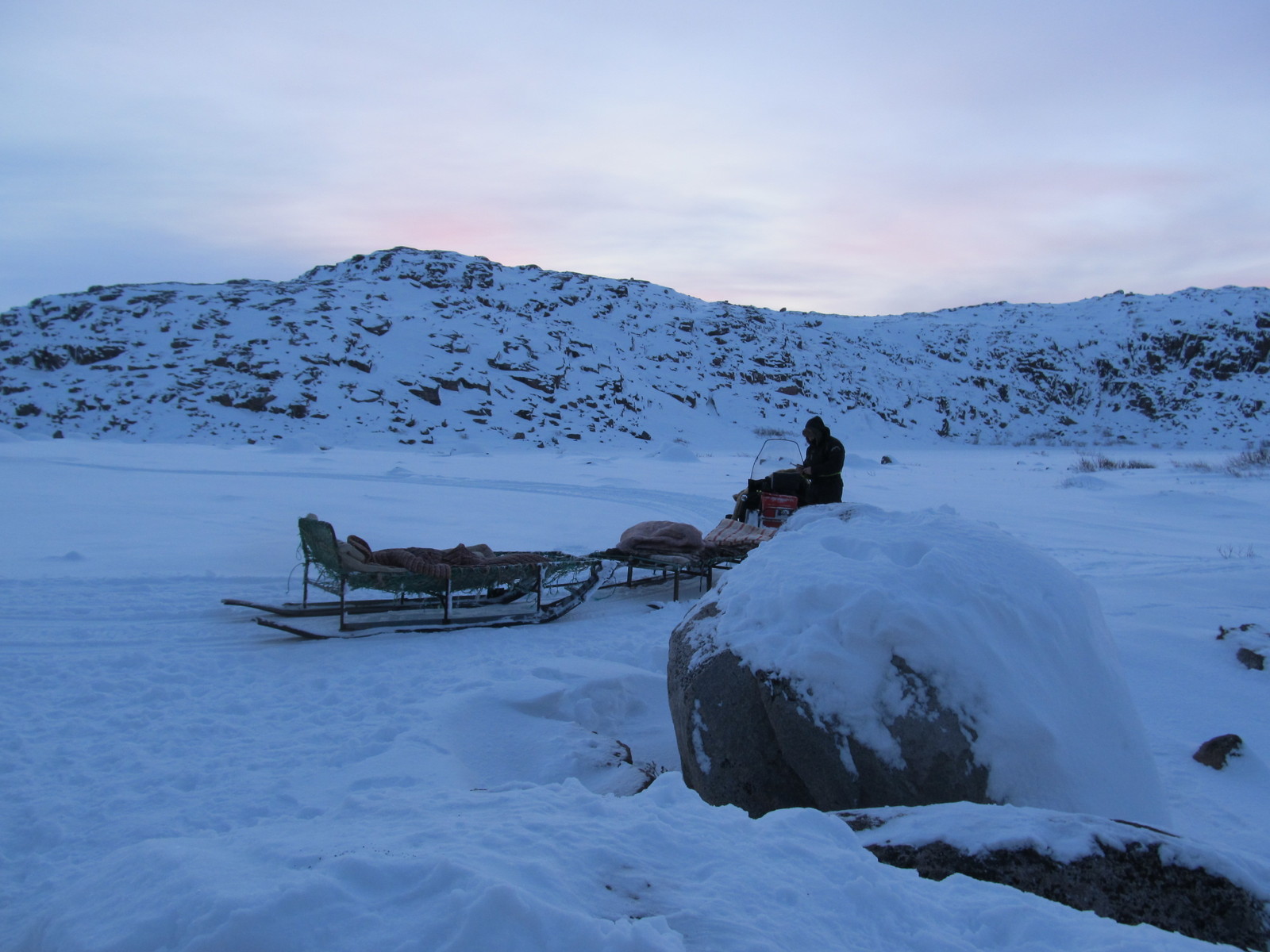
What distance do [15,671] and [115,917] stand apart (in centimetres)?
455

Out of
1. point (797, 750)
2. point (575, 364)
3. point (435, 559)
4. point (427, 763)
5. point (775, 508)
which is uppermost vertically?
point (575, 364)

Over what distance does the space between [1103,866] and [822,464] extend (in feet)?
20.8

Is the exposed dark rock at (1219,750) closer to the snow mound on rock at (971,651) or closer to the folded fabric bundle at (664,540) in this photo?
the snow mound on rock at (971,651)

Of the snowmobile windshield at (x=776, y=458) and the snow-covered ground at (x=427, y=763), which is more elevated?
Result: the snowmobile windshield at (x=776, y=458)

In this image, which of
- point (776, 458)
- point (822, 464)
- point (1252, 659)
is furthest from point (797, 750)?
point (776, 458)

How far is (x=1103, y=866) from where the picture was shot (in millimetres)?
2633

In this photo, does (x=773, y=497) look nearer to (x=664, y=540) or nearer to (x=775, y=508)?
Result: (x=775, y=508)

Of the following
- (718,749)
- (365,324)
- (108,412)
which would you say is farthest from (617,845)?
(365,324)

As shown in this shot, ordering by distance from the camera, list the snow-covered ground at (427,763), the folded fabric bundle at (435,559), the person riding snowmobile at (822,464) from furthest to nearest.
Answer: the person riding snowmobile at (822,464) → the folded fabric bundle at (435,559) → the snow-covered ground at (427,763)

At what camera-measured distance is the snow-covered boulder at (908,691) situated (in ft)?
10.9

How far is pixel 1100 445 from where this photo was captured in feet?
151

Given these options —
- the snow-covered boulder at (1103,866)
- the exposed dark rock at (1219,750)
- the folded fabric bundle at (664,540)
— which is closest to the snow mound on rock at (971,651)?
the snow-covered boulder at (1103,866)

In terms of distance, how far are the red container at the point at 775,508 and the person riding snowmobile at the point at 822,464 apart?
0.28 metres

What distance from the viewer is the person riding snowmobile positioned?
8.77 meters
